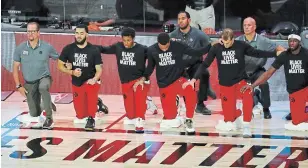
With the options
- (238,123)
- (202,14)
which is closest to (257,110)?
(238,123)

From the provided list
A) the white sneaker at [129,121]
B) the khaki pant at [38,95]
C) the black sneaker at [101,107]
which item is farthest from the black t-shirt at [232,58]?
the khaki pant at [38,95]

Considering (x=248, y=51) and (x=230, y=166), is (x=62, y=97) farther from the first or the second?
(x=230, y=166)

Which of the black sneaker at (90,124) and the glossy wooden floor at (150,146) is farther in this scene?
the black sneaker at (90,124)

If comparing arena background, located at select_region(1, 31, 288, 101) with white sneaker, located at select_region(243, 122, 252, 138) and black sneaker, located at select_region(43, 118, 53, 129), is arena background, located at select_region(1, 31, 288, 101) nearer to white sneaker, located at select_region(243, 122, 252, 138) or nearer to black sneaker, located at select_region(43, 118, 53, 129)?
white sneaker, located at select_region(243, 122, 252, 138)

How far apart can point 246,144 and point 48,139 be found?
8.31 ft

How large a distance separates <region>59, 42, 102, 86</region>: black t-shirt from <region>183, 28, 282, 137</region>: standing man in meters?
1.27

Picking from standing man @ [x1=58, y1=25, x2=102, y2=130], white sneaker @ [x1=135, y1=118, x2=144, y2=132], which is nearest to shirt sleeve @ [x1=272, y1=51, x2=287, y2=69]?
white sneaker @ [x1=135, y1=118, x2=144, y2=132]

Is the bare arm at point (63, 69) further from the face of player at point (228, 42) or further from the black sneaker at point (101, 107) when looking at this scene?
the face of player at point (228, 42)

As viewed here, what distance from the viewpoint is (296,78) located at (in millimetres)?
11680

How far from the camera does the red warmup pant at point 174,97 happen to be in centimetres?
1173

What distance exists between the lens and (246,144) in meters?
11.0

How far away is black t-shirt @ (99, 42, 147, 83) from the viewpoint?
464 inches

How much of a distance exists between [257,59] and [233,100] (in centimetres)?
100

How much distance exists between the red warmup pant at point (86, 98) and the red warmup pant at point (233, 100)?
172 cm
